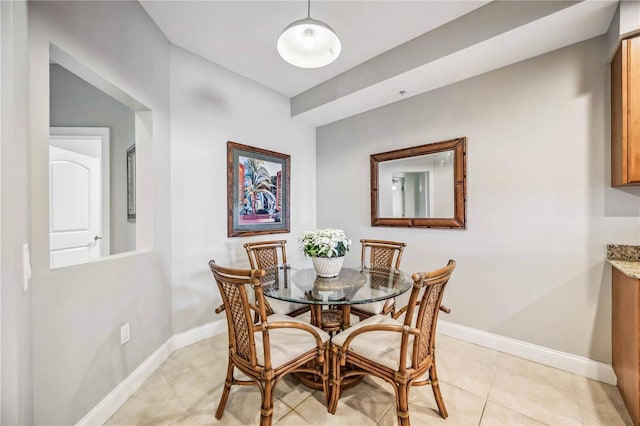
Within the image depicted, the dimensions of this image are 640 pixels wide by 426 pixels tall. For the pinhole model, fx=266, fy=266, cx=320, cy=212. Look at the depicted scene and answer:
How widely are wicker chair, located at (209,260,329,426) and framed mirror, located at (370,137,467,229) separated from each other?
1792 mm

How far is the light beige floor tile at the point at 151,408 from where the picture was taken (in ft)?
5.28

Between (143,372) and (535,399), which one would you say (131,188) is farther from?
(535,399)

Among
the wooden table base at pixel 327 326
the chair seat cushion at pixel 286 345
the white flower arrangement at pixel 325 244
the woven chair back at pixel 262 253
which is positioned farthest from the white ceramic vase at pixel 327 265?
the woven chair back at pixel 262 253

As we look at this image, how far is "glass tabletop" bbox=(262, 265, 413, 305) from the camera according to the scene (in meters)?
1.65

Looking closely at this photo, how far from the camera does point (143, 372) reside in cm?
198

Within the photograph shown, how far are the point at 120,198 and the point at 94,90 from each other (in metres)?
1.17

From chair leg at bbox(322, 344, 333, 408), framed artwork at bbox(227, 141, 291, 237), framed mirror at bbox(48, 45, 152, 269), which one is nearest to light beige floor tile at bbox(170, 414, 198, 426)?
chair leg at bbox(322, 344, 333, 408)

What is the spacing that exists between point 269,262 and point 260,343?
49.5 inches

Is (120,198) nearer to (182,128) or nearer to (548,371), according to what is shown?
(182,128)

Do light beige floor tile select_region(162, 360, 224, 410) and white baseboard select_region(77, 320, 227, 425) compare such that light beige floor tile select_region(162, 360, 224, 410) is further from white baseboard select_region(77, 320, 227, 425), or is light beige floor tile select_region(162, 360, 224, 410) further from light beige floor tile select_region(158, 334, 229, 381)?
white baseboard select_region(77, 320, 227, 425)

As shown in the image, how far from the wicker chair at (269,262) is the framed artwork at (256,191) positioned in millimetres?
402

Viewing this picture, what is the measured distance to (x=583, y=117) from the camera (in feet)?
6.68

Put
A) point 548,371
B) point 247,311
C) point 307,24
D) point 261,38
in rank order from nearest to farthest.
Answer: point 247,311 → point 307,24 → point 548,371 → point 261,38

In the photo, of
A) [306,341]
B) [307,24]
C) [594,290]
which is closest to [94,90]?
[307,24]
